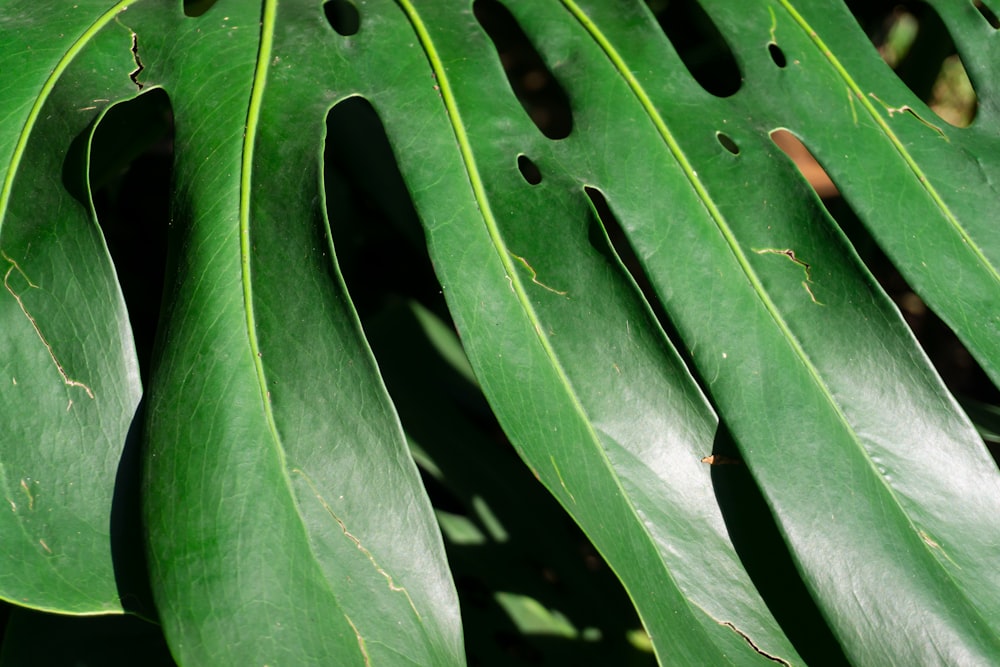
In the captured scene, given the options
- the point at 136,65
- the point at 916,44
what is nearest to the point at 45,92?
the point at 136,65

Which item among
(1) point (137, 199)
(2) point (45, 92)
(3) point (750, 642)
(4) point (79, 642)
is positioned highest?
(2) point (45, 92)

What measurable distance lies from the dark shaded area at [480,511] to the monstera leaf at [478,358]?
0.61 meters

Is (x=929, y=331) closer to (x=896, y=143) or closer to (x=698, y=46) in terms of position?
(x=698, y=46)

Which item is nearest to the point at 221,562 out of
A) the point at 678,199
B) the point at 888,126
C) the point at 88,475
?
the point at 88,475

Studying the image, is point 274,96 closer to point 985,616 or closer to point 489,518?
point 985,616

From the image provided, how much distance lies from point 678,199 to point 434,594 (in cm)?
36

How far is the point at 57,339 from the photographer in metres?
0.62

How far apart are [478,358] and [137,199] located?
1.35 meters

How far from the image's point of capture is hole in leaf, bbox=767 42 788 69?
2.59 feet

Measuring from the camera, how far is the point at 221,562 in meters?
0.58

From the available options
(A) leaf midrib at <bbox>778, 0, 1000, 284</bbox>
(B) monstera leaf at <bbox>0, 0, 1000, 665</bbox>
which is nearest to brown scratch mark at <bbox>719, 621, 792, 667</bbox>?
(B) monstera leaf at <bbox>0, 0, 1000, 665</bbox>

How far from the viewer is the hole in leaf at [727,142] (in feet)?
2.39

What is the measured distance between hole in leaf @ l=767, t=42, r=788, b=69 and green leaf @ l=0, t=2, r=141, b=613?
1.85 ft

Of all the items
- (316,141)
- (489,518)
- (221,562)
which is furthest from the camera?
(489,518)
